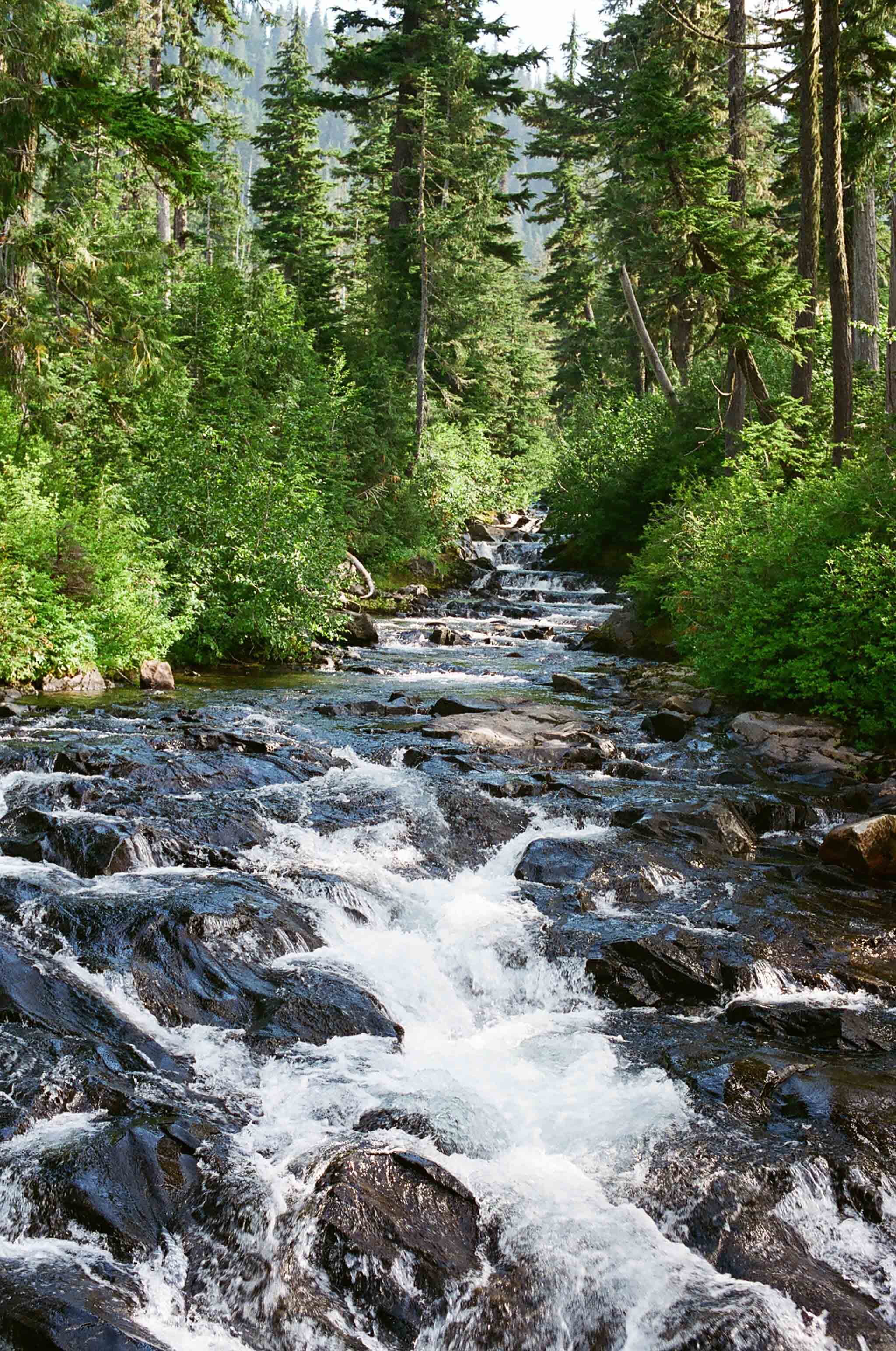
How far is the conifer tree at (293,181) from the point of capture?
119 feet

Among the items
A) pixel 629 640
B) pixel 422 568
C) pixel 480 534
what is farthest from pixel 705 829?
pixel 480 534

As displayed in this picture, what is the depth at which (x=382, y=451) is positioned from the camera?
2684cm

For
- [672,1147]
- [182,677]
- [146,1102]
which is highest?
[182,677]

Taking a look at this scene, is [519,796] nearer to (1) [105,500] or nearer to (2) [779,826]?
(2) [779,826]

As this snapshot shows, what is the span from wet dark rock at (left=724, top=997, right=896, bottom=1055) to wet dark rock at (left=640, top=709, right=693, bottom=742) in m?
6.03

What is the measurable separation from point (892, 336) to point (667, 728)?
17.7 ft

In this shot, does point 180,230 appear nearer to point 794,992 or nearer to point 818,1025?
point 794,992

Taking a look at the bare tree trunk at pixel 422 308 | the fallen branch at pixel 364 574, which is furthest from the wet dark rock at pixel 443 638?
the bare tree trunk at pixel 422 308

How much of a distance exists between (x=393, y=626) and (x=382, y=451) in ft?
23.9

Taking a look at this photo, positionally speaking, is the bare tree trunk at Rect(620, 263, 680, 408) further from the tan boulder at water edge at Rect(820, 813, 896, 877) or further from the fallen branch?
the tan boulder at water edge at Rect(820, 813, 896, 877)

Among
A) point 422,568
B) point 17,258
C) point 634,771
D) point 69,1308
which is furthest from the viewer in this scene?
point 422,568

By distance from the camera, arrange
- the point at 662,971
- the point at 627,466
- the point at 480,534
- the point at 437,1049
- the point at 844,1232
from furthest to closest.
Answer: the point at 480,534 → the point at 627,466 → the point at 662,971 → the point at 437,1049 → the point at 844,1232

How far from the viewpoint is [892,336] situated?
491 inches

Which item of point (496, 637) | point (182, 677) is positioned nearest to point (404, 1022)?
point (182, 677)
